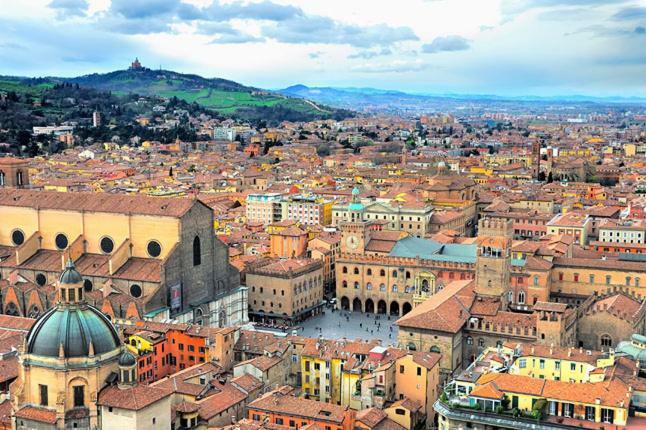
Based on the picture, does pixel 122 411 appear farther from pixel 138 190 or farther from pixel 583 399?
pixel 138 190

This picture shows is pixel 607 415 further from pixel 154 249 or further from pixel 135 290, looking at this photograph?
pixel 154 249

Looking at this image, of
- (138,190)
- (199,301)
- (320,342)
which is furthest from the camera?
(138,190)

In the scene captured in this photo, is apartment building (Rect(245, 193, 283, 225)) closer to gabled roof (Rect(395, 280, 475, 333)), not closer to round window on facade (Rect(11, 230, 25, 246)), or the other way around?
round window on facade (Rect(11, 230, 25, 246))

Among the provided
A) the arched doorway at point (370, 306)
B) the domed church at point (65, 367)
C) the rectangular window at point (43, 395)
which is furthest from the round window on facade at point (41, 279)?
the rectangular window at point (43, 395)

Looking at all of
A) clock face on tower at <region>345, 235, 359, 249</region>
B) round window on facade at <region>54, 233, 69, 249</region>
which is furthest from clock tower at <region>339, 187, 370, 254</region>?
round window on facade at <region>54, 233, 69, 249</region>

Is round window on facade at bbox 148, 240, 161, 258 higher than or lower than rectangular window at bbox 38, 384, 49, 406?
→ higher

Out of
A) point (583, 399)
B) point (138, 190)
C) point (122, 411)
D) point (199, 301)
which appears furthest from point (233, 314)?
point (138, 190)
